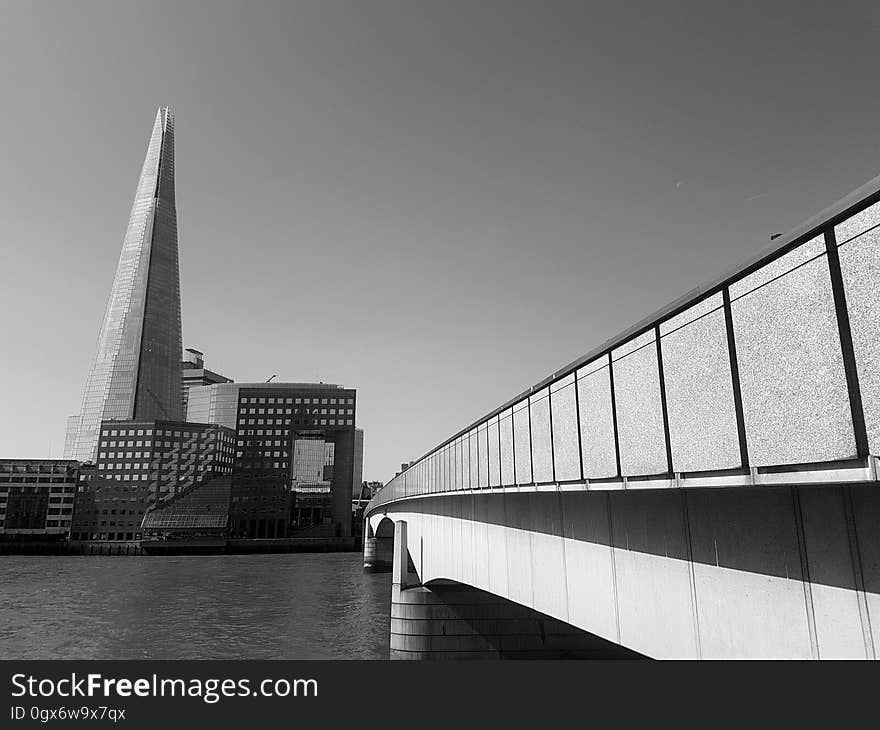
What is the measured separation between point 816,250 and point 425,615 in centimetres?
2726

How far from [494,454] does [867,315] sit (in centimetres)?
1131

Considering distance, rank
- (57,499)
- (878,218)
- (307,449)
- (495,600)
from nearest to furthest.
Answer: (878,218), (495,600), (57,499), (307,449)

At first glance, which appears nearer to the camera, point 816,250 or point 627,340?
point 816,250

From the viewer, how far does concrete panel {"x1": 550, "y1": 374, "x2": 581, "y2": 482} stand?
10445 millimetres

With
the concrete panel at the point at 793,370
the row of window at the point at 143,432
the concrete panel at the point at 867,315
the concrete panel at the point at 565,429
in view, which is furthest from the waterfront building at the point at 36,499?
the concrete panel at the point at 867,315

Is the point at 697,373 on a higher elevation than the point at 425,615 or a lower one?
higher

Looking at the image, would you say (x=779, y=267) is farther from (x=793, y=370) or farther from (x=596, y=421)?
(x=596, y=421)

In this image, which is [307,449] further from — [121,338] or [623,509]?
[623,509]

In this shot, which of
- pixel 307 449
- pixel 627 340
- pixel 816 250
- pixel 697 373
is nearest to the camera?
pixel 816 250

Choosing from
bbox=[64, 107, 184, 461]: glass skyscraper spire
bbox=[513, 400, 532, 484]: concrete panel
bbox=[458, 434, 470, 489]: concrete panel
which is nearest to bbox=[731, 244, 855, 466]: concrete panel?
bbox=[513, 400, 532, 484]: concrete panel

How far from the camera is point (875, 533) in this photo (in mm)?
5633

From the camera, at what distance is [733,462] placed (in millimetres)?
6258

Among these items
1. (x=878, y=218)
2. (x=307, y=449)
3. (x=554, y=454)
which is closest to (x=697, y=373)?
(x=878, y=218)

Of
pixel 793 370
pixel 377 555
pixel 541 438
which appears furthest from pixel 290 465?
pixel 793 370
